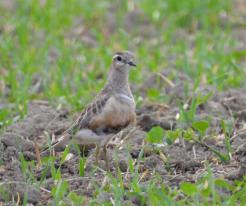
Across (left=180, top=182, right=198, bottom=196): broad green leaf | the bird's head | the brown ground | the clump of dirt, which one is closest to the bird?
the bird's head

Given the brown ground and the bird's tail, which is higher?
the bird's tail

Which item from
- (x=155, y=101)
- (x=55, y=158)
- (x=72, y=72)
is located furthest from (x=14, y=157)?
(x=72, y=72)

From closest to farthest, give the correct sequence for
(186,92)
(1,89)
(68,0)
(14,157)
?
(14,157)
(186,92)
(1,89)
(68,0)

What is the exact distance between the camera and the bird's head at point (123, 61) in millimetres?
6633

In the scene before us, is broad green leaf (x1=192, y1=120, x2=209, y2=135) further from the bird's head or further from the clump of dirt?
the clump of dirt

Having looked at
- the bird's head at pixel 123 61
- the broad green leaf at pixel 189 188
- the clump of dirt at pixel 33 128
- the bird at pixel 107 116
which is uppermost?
the bird's head at pixel 123 61

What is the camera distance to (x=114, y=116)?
20.4 feet

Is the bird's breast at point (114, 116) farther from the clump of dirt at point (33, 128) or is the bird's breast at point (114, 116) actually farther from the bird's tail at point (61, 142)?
the clump of dirt at point (33, 128)

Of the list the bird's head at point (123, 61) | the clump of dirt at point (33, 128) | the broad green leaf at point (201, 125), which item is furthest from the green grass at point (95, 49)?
the bird's head at point (123, 61)

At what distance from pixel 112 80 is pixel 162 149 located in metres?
0.68

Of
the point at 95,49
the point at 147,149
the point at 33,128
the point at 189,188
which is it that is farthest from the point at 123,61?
the point at 95,49

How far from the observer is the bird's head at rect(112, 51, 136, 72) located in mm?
6633

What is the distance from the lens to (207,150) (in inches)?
267

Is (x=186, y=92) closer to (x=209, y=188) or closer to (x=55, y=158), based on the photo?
(x=55, y=158)
